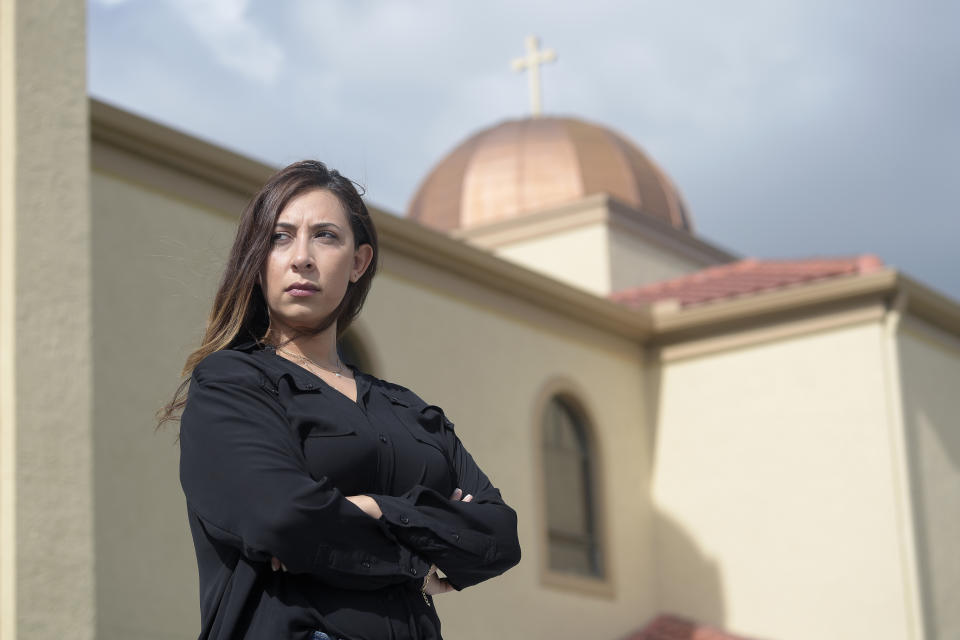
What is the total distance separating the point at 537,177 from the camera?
→ 68.7 ft

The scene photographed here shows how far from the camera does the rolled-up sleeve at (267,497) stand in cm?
264

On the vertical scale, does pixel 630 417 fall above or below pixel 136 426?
above

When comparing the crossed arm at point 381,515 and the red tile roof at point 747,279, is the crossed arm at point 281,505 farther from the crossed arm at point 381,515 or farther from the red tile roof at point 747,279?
the red tile roof at point 747,279

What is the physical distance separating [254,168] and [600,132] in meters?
10.9

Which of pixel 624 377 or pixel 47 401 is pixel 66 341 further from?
pixel 624 377

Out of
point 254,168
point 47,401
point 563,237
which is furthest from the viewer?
point 563,237

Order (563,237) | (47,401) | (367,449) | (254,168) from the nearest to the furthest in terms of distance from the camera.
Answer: (367,449) < (47,401) < (254,168) < (563,237)

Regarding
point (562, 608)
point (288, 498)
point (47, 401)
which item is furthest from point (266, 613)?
point (562, 608)

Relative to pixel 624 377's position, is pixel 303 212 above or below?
below

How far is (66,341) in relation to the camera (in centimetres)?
756

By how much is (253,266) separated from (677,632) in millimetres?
13030

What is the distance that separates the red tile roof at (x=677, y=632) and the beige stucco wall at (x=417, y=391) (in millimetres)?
172

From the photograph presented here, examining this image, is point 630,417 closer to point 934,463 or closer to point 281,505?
point 934,463

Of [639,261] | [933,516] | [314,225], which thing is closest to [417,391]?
[933,516]
